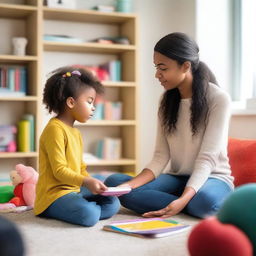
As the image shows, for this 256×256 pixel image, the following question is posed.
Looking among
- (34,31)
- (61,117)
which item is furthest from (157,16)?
(61,117)

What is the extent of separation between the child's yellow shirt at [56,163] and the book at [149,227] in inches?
10.5

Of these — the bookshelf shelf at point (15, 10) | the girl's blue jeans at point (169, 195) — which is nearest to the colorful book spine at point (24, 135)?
the bookshelf shelf at point (15, 10)

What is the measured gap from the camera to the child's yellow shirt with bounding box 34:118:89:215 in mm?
2082

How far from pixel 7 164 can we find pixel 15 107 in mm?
439

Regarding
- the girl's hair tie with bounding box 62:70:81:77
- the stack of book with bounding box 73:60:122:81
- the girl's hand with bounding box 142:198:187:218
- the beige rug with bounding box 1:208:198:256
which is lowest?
the beige rug with bounding box 1:208:198:256

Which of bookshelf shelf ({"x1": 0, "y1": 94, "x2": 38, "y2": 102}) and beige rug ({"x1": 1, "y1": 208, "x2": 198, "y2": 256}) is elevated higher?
bookshelf shelf ({"x1": 0, "y1": 94, "x2": 38, "y2": 102})

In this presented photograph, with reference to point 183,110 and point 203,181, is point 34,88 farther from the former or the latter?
point 203,181

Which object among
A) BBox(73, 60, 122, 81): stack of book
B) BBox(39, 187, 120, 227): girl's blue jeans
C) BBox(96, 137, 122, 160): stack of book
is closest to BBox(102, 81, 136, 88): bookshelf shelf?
BBox(73, 60, 122, 81): stack of book

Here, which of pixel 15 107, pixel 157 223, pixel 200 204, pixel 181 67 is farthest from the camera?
pixel 15 107

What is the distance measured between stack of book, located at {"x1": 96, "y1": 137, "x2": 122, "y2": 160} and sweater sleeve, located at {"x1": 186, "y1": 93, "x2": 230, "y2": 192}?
1.76 metres

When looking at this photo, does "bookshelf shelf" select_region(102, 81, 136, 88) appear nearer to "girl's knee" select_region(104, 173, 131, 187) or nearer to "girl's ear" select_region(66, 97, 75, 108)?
"girl's knee" select_region(104, 173, 131, 187)

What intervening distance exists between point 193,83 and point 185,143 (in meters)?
0.29

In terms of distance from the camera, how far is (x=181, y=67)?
2.32 meters

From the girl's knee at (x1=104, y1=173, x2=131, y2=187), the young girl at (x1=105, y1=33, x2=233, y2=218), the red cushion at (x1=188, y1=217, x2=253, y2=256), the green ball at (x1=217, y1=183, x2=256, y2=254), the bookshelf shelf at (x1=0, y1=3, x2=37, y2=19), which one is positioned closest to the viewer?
the red cushion at (x1=188, y1=217, x2=253, y2=256)
